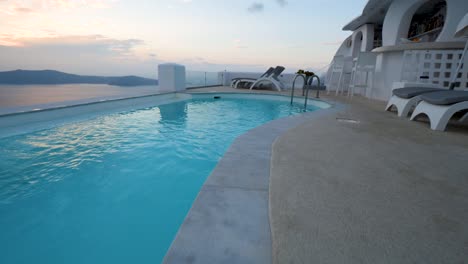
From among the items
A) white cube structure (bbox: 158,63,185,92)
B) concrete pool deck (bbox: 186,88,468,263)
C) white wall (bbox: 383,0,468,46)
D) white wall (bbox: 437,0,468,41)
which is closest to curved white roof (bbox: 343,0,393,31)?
white wall (bbox: 383,0,468,46)

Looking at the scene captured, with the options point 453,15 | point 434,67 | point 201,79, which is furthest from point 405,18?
point 201,79

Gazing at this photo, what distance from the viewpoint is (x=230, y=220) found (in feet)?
3.31

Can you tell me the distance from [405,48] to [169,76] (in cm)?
785

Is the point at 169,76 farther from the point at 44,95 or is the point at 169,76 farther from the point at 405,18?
the point at 405,18

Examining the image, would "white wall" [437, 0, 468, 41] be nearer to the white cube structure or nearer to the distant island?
the white cube structure

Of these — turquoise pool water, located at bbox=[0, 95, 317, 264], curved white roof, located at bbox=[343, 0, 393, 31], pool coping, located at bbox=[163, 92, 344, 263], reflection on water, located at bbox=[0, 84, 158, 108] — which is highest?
curved white roof, located at bbox=[343, 0, 393, 31]

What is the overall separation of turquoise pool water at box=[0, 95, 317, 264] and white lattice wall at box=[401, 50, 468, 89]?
4890 mm

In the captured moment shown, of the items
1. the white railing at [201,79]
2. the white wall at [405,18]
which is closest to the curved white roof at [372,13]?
the white wall at [405,18]

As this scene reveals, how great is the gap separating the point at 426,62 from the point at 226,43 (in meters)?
10.1

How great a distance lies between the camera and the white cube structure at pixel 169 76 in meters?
8.84

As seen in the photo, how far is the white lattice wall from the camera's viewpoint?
5031 millimetres

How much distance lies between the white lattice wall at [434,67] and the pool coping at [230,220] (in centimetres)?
584

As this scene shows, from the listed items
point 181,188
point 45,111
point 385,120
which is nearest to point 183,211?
point 181,188

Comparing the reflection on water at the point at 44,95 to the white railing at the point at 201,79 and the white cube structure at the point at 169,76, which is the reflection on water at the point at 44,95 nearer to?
the white cube structure at the point at 169,76
